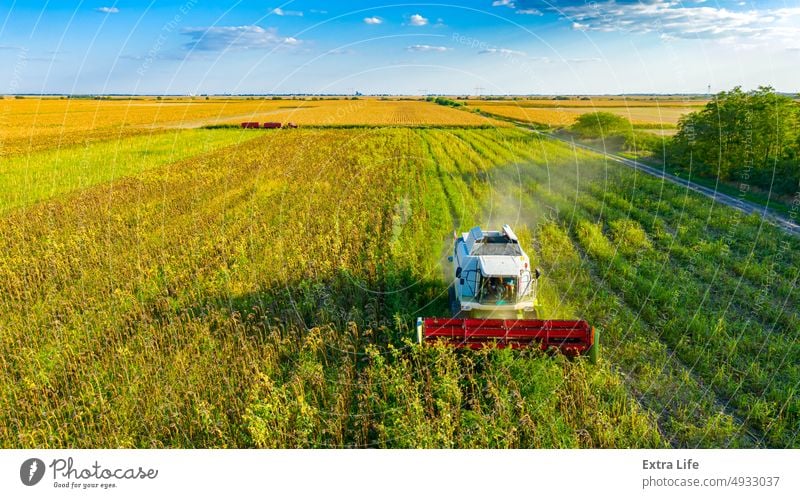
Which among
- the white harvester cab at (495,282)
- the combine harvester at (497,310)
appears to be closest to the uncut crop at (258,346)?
the combine harvester at (497,310)

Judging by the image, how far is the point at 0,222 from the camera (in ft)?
69.9

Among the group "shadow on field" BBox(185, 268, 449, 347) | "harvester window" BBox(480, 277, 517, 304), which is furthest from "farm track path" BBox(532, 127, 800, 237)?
"shadow on field" BBox(185, 268, 449, 347)

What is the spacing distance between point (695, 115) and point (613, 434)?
35586 millimetres

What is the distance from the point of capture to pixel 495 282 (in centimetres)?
1127

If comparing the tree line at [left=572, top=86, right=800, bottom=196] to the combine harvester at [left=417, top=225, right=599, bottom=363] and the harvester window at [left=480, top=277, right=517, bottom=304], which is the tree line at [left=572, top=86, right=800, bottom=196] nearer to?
the combine harvester at [left=417, top=225, right=599, bottom=363]

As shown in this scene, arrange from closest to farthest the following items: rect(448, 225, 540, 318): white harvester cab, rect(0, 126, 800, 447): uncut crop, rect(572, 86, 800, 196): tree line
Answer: rect(0, 126, 800, 447): uncut crop
rect(448, 225, 540, 318): white harvester cab
rect(572, 86, 800, 196): tree line

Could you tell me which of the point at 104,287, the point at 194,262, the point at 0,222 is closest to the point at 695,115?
the point at 194,262

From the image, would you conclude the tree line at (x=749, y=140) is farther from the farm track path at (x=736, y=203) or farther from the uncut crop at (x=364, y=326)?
the uncut crop at (x=364, y=326)

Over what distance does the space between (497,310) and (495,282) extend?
0.80 metres

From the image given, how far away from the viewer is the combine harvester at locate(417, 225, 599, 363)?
10.0m

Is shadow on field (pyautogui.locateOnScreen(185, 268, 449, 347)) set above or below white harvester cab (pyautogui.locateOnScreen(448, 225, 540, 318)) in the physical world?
below

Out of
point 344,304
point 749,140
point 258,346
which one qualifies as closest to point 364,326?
point 344,304

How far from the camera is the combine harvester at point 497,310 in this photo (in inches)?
394
